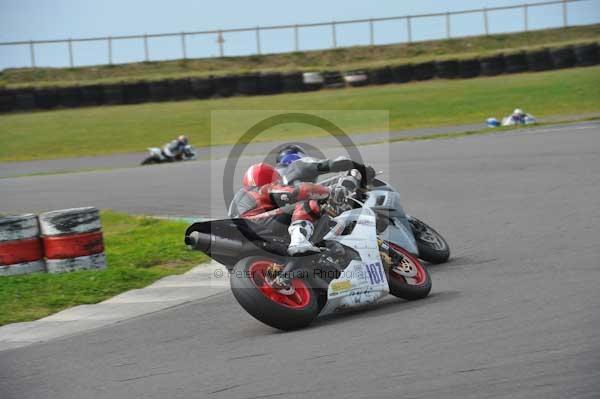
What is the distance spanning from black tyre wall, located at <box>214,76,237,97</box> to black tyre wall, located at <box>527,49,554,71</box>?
9.88 m

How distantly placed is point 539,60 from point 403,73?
14.9ft

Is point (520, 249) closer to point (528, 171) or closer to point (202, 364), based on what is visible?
point (202, 364)

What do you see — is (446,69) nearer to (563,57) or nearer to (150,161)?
(563,57)

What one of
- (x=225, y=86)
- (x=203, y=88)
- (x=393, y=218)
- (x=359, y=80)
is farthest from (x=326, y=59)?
(x=393, y=218)

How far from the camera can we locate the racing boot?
6333mm

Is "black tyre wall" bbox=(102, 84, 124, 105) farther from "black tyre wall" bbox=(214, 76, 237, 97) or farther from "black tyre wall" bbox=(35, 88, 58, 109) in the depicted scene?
"black tyre wall" bbox=(214, 76, 237, 97)

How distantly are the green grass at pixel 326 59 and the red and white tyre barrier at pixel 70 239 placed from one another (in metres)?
27.2

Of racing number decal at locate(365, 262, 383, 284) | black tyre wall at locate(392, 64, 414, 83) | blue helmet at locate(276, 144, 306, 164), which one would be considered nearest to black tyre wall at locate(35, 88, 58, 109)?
black tyre wall at locate(392, 64, 414, 83)

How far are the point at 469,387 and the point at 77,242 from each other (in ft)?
17.6

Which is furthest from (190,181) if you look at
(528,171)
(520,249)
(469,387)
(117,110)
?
(117,110)

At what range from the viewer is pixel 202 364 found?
558 centimetres

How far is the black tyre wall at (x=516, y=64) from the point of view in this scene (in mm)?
32781

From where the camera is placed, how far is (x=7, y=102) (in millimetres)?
31609

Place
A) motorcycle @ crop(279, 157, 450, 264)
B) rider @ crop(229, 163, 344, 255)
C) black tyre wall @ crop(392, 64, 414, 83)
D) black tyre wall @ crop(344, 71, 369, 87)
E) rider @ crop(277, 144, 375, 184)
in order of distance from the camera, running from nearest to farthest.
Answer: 1. rider @ crop(229, 163, 344, 255)
2. rider @ crop(277, 144, 375, 184)
3. motorcycle @ crop(279, 157, 450, 264)
4. black tyre wall @ crop(392, 64, 414, 83)
5. black tyre wall @ crop(344, 71, 369, 87)
